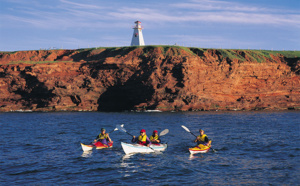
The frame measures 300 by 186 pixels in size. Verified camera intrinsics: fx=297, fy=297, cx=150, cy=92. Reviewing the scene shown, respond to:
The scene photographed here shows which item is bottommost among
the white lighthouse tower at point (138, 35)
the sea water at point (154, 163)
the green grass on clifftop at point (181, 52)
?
the sea water at point (154, 163)

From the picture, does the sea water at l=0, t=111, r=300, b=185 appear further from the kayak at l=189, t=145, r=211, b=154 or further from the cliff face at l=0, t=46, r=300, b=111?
the cliff face at l=0, t=46, r=300, b=111

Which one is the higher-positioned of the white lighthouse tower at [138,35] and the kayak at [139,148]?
the white lighthouse tower at [138,35]

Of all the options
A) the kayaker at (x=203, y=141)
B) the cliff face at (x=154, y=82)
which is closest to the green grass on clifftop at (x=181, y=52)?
the cliff face at (x=154, y=82)

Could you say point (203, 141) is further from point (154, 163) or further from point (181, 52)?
point (181, 52)

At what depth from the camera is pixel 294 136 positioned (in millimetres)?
27922

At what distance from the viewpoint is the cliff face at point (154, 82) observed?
6250 cm

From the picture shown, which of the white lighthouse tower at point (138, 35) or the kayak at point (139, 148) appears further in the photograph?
the white lighthouse tower at point (138, 35)

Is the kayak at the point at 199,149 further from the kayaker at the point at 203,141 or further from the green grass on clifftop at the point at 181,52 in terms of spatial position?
the green grass on clifftop at the point at 181,52

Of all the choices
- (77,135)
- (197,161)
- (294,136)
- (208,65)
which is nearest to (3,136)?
(77,135)

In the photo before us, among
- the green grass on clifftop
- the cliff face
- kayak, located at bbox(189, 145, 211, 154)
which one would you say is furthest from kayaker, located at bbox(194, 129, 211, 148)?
the green grass on clifftop

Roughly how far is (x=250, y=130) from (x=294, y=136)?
5086 mm

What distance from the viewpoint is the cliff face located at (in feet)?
205

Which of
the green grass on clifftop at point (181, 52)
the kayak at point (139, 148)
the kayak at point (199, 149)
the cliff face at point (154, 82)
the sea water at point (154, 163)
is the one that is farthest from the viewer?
the green grass on clifftop at point (181, 52)

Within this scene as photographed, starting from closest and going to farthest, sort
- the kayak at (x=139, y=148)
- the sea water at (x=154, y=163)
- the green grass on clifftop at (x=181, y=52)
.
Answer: the sea water at (x=154, y=163)
the kayak at (x=139, y=148)
the green grass on clifftop at (x=181, y=52)
